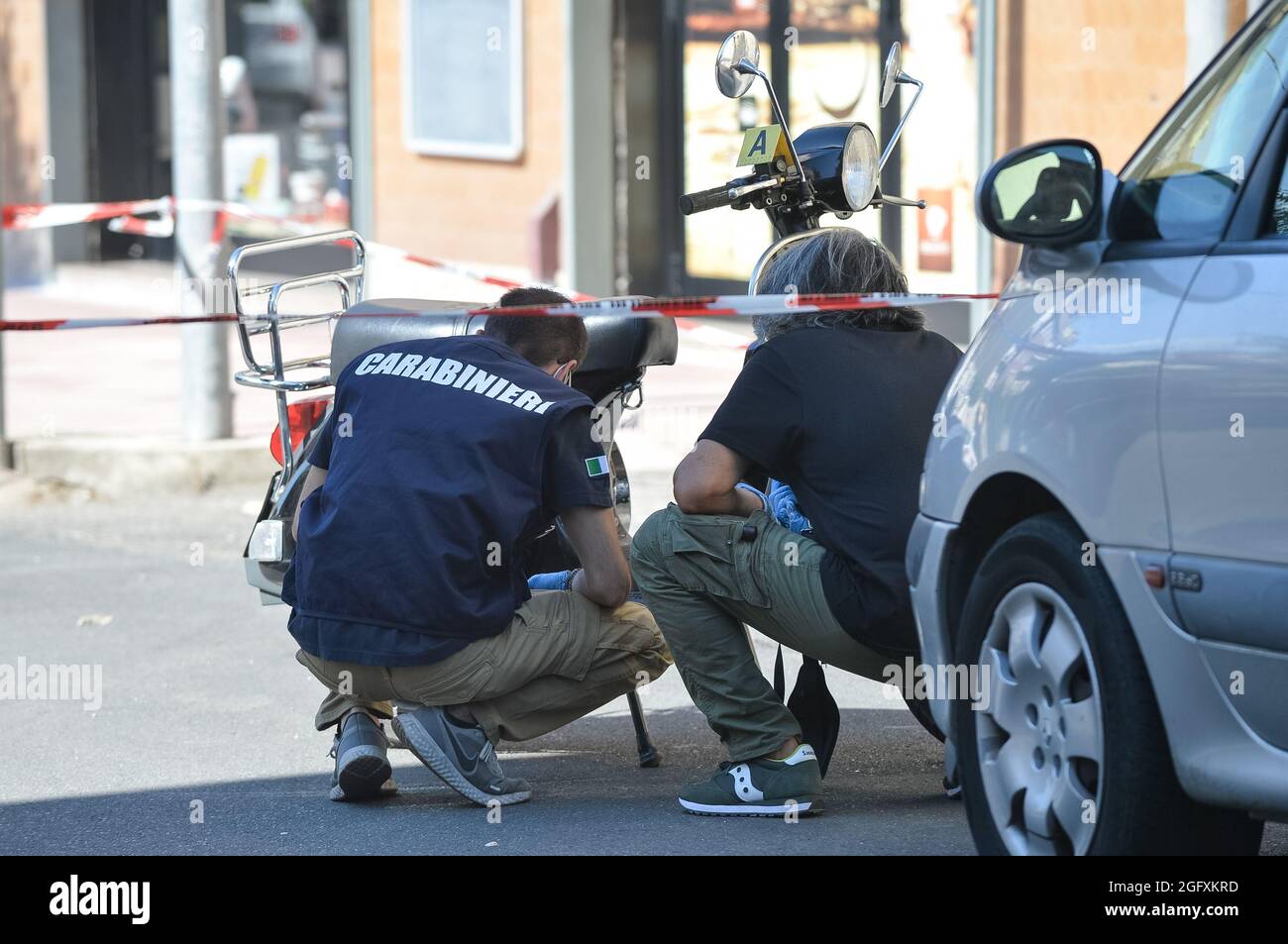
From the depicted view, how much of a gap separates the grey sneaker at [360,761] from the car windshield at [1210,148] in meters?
2.10

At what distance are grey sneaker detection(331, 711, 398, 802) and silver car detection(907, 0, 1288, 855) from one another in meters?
1.42

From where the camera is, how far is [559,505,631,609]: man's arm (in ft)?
13.8

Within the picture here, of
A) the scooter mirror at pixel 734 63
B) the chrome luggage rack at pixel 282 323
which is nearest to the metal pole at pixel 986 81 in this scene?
the scooter mirror at pixel 734 63

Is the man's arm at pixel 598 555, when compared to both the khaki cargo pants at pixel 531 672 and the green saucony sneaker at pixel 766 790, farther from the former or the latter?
the green saucony sneaker at pixel 766 790

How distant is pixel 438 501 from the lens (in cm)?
407

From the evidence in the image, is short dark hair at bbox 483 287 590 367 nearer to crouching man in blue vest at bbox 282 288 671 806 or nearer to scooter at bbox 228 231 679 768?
crouching man in blue vest at bbox 282 288 671 806

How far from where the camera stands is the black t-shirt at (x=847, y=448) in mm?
4023

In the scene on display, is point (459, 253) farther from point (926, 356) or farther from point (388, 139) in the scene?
point (926, 356)

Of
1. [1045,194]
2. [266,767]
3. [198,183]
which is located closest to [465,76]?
[198,183]
